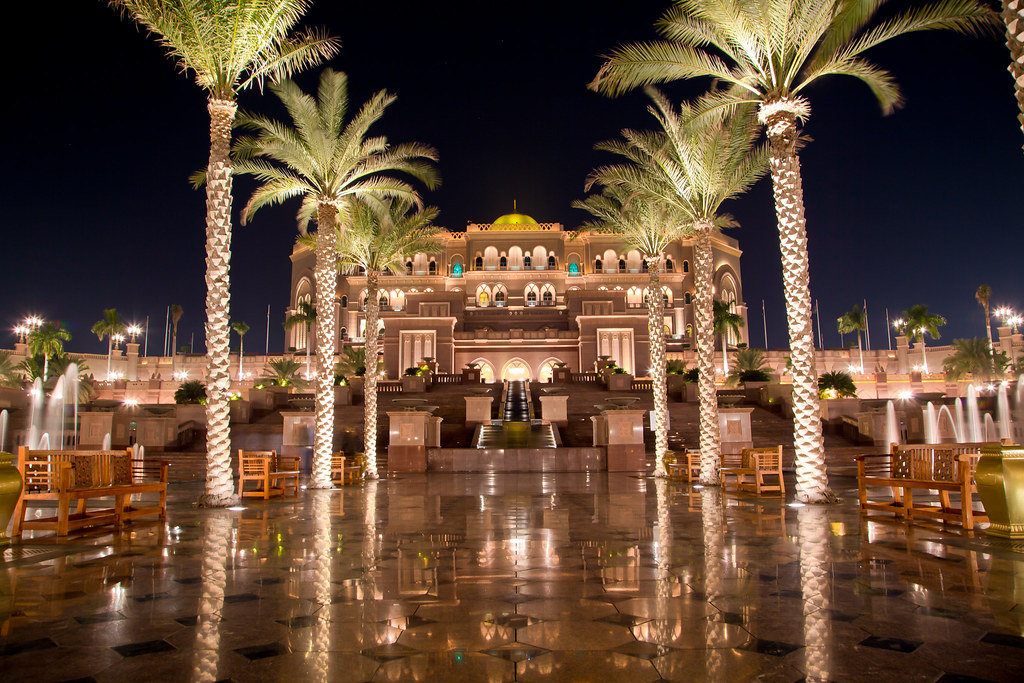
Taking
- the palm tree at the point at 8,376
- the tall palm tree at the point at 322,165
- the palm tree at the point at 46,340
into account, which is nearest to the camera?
the tall palm tree at the point at 322,165

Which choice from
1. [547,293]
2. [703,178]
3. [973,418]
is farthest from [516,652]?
[547,293]

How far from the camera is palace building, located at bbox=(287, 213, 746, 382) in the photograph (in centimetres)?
4978

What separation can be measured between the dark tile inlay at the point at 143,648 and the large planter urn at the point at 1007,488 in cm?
819

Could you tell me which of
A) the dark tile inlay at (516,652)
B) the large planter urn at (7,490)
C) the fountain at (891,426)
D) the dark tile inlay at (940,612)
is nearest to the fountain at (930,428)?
the fountain at (891,426)

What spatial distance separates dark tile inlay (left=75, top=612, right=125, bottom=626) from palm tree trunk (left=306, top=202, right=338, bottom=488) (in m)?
11.2

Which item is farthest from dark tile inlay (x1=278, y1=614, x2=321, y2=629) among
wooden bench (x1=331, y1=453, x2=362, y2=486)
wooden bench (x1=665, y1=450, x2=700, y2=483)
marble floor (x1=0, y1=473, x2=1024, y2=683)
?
wooden bench (x1=665, y1=450, x2=700, y2=483)

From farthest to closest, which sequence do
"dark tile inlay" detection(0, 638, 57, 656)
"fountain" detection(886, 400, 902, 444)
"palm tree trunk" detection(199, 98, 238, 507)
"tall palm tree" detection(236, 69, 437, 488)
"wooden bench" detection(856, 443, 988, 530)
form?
"fountain" detection(886, 400, 902, 444), "tall palm tree" detection(236, 69, 437, 488), "palm tree trunk" detection(199, 98, 238, 507), "wooden bench" detection(856, 443, 988, 530), "dark tile inlay" detection(0, 638, 57, 656)

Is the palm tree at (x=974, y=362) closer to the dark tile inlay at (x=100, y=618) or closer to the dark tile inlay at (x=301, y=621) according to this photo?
the dark tile inlay at (x=301, y=621)

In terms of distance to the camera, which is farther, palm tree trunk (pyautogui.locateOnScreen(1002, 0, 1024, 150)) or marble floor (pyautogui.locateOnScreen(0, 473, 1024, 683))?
palm tree trunk (pyautogui.locateOnScreen(1002, 0, 1024, 150))

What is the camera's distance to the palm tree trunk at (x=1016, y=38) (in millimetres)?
6500

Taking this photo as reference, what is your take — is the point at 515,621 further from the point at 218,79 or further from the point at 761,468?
the point at 218,79

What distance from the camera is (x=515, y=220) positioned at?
70750 mm

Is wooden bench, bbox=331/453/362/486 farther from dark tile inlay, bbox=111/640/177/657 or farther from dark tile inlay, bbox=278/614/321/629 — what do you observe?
dark tile inlay, bbox=111/640/177/657

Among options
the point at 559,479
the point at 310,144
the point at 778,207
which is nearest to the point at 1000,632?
the point at 778,207
